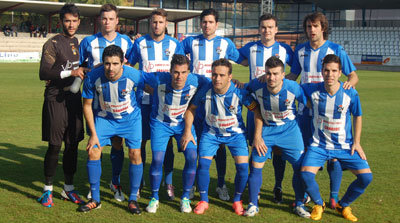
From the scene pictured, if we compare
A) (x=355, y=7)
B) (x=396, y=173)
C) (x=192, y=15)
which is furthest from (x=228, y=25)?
(x=396, y=173)

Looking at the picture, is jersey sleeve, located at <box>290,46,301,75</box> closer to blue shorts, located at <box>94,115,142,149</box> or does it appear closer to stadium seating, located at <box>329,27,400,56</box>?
blue shorts, located at <box>94,115,142,149</box>

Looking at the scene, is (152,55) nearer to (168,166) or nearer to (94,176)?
(168,166)

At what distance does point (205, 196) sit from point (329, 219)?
126 centimetres

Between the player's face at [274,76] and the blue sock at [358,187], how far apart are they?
122 centimetres

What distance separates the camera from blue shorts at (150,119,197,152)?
457cm

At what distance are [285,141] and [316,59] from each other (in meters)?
1.11

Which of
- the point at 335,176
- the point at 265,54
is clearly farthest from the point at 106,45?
the point at 335,176

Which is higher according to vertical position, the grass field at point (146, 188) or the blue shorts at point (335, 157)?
the blue shorts at point (335, 157)

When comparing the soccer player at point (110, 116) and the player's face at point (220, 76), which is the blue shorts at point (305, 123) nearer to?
the player's face at point (220, 76)

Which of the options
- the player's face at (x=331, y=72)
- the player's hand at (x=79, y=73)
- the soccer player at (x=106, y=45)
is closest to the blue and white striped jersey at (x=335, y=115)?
the player's face at (x=331, y=72)

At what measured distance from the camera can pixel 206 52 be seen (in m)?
5.32

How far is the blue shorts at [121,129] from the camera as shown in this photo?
14.9 feet

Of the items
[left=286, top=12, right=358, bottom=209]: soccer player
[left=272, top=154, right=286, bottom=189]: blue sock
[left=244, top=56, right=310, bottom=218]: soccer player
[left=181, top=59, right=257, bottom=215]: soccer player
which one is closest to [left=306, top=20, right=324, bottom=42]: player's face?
[left=286, top=12, right=358, bottom=209]: soccer player

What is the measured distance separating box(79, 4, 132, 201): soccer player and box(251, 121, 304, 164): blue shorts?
1588mm
